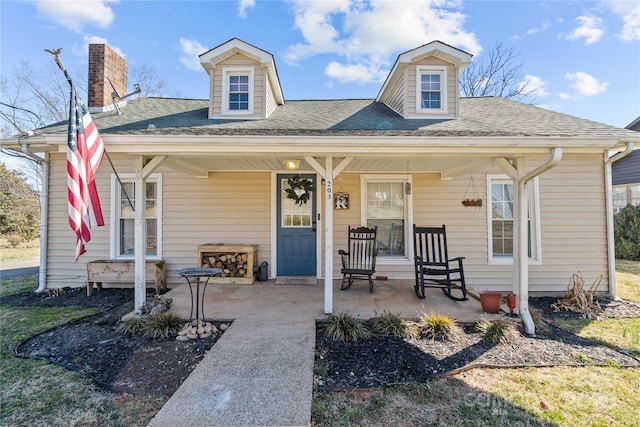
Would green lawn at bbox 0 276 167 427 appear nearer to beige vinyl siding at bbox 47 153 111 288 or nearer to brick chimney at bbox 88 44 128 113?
beige vinyl siding at bbox 47 153 111 288

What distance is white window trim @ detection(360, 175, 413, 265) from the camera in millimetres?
5738

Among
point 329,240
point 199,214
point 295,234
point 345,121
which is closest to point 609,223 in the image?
point 345,121

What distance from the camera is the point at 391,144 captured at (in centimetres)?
353

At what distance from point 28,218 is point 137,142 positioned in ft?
46.5

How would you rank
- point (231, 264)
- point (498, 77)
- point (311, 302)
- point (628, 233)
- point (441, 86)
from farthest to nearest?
point (498, 77), point (628, 233), point (441, 86), point (231, 264), point (311, 302)

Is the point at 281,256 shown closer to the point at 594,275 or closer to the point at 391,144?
the point at 391,144

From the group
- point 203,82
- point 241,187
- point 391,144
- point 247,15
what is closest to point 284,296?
point 241,187

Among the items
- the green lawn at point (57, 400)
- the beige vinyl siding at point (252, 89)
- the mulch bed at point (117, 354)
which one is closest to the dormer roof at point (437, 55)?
the beige vinyl siding at point (252, 89)

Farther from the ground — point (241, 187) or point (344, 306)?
point (241, 187)

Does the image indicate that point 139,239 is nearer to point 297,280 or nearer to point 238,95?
point 297,280

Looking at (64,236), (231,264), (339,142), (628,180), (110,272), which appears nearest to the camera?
(339,142)

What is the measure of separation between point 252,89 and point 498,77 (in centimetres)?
1352

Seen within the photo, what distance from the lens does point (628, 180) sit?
417 inches

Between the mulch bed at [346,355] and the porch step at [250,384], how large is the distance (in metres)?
0.19
